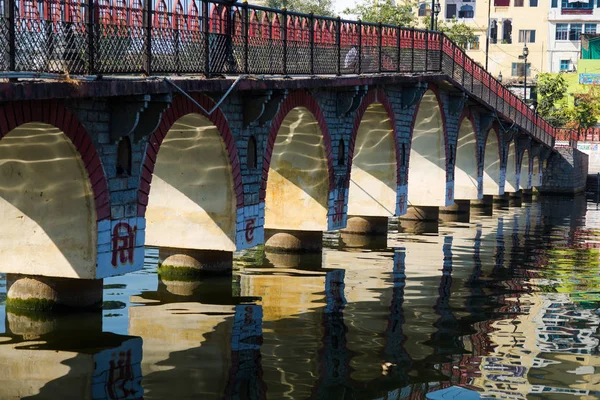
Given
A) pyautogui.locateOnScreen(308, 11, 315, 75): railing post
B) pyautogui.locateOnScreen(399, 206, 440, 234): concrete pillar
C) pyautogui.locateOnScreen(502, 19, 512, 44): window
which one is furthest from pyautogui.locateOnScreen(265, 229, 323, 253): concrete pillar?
pyautogui.locateOnScreen(502, 19, 512, 44): window

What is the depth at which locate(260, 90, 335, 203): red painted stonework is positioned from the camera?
1038 inches

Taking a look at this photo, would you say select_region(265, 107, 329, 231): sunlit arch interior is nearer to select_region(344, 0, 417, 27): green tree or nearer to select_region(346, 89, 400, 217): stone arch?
select_region(346, 89, 400, 217): stone arch

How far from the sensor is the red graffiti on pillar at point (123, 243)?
2022cm

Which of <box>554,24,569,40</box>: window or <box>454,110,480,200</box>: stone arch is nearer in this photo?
<box>454,110,480,200</box>: stone arch

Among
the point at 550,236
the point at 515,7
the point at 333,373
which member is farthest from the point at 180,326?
the point at 515,7

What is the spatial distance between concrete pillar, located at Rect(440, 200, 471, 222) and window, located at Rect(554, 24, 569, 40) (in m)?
48.8

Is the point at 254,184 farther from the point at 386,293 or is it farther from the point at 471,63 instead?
the point at 471,63

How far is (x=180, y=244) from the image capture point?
25.3 metres

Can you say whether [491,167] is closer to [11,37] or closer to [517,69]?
[11,37]

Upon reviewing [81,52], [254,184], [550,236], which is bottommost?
[550,236]

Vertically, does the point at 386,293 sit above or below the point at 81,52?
below

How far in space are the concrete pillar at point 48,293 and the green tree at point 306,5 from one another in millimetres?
79694

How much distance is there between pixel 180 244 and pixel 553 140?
43959 mm

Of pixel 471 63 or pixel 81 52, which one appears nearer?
pixel 81 52
